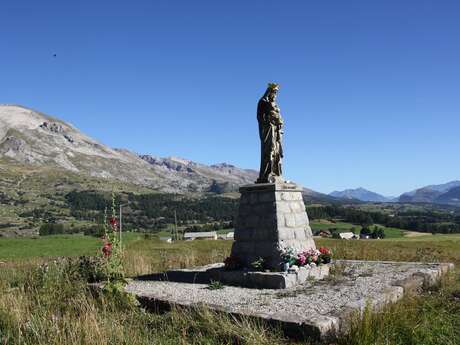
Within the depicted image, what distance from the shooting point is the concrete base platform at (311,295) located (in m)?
7.62

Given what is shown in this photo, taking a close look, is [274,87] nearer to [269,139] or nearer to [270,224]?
[269,139]

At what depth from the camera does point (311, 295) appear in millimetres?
10570

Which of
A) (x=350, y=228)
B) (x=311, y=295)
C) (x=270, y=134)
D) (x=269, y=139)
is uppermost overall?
(x=270, y=134)

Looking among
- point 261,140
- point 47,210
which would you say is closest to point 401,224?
point 261,140

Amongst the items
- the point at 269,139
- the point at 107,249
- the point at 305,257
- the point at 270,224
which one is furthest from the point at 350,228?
the point at 107,249

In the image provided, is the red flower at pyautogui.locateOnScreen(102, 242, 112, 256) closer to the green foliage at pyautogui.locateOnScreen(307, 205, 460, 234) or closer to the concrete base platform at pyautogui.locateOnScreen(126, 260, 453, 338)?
the concrete base platform at pyautogui.locateOnScreen(126, 260, 453, 338)

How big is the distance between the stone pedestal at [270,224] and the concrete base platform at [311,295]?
4.20ft

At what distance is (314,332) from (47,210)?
170m

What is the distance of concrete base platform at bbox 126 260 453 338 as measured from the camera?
7621 mm

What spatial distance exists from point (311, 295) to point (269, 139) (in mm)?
5718

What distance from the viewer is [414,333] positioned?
634cm

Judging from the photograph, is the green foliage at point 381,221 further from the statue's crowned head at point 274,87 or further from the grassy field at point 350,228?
the statue's crowned head at point 274,87

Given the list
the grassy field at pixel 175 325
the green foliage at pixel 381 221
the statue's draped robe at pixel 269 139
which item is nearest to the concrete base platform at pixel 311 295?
the grassy field at pixel 175 325

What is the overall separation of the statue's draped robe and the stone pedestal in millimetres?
726
